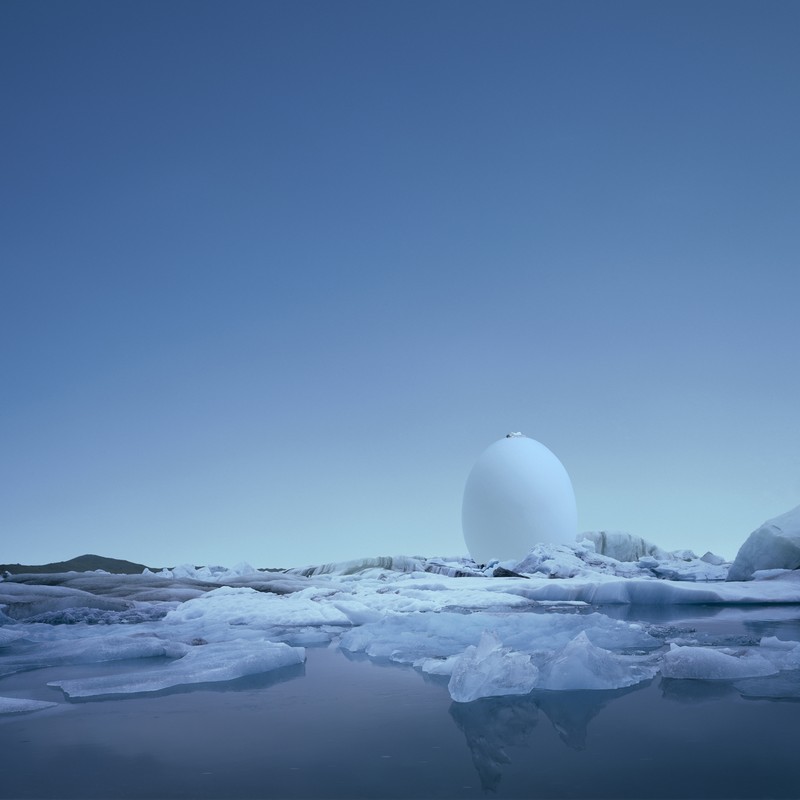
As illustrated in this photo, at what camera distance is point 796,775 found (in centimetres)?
164

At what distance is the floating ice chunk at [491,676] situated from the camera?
2.59 meters

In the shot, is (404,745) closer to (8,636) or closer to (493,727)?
(493,727)

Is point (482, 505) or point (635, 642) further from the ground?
point (482, 505)

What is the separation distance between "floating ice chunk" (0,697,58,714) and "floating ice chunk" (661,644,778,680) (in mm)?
2613

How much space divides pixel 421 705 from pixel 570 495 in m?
22.2

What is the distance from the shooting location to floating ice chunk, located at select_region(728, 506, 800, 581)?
1009 centimetres

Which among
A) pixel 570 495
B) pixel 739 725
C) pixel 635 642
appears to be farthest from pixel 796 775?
pixel 570 495

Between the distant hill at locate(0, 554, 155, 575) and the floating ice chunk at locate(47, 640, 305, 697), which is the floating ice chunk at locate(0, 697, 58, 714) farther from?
the distant hill at locate(0, 554, 155, 575)

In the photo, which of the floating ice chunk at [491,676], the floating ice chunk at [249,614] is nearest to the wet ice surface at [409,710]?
the floating ice chunk at [491,676]

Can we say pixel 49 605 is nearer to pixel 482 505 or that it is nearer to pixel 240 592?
pixel 240 592

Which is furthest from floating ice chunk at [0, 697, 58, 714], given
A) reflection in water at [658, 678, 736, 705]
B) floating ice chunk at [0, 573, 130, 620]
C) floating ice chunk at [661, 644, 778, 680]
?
floating ice chunk at [0, 573, 130, 620]

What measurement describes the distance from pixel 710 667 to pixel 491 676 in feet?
3.43

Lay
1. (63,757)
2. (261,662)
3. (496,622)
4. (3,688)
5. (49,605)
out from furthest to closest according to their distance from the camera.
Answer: (49,605) < (496,622) < (261,662) < (3,688) < (63,757)

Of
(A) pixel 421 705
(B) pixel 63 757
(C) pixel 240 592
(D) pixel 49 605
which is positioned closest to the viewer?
(B) pixel 63 757
